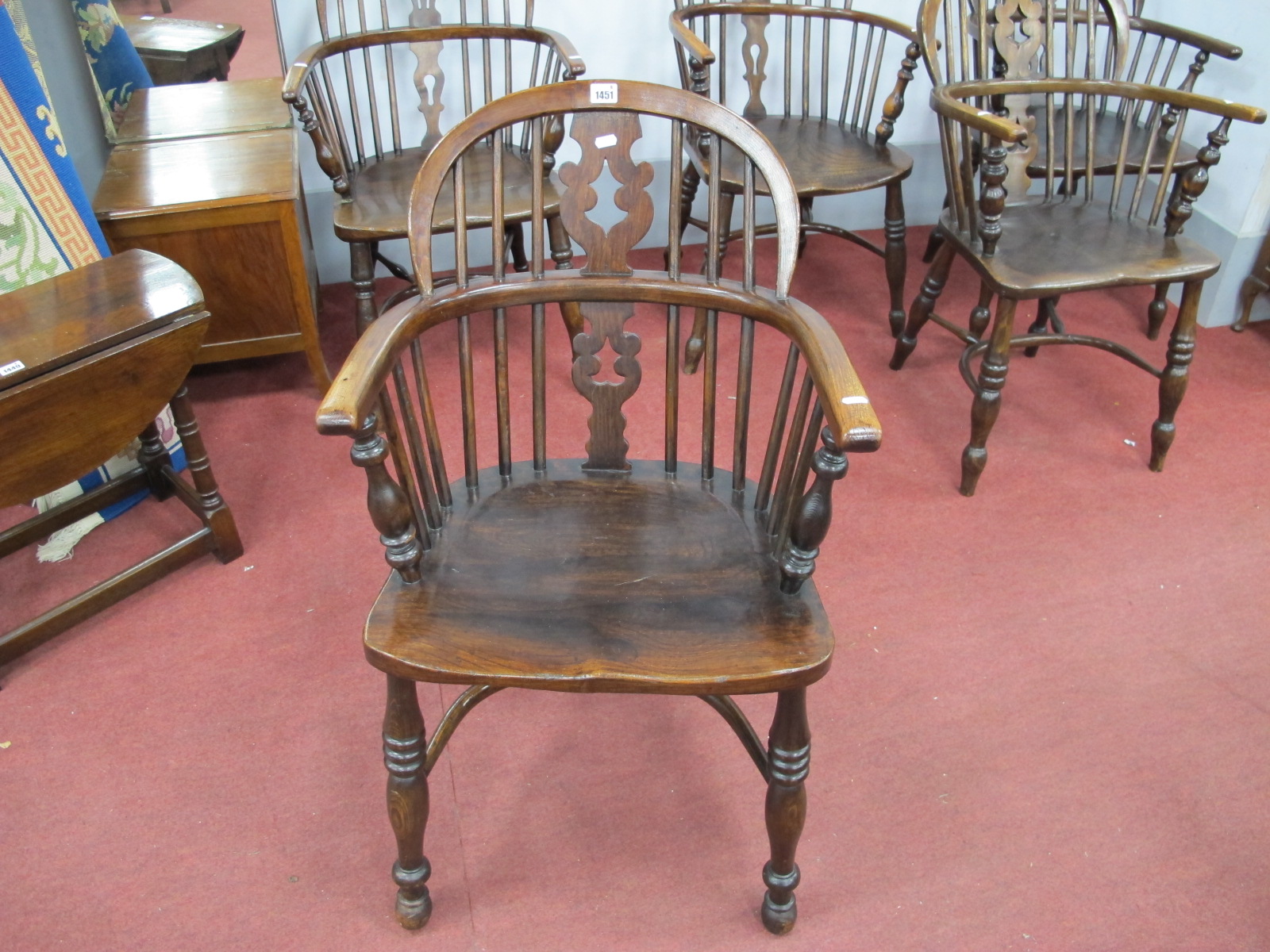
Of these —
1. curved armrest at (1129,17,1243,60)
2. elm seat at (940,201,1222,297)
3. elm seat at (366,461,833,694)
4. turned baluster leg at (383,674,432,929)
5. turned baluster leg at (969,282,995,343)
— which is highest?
curved armrest at (1129,17,1243,60)

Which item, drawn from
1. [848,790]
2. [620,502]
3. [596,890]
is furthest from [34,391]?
[848,790]

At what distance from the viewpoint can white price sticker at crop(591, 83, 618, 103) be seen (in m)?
1.35

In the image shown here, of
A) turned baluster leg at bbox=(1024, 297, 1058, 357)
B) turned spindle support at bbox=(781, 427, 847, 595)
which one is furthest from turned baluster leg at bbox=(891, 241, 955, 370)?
turned spindle support at bbox=(781, 427, 847, 595)

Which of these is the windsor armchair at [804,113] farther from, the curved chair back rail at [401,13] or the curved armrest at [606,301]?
the curved armrest at [606,301]

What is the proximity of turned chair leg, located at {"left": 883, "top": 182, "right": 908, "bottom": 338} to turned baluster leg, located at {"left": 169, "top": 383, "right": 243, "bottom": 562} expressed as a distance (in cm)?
174

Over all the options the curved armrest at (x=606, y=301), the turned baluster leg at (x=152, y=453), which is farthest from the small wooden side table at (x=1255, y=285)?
the turned baluster leg at (x=152, y=453)

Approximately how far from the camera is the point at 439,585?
1.32m

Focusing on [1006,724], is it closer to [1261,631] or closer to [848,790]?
[848,790]

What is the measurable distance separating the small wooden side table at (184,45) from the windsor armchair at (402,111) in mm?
391

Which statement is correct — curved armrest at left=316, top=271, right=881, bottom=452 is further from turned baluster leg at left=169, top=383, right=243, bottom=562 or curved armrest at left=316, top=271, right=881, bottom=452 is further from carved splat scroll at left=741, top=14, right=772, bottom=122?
carved splat scroll at left=741, top=14, right=772, bottom=122

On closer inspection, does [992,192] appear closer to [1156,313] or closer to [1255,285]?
[1156,313]

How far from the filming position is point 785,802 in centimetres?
135

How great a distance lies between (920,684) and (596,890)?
2.35 feet

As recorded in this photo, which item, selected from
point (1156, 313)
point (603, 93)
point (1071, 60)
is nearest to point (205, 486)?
point (603, 93)
